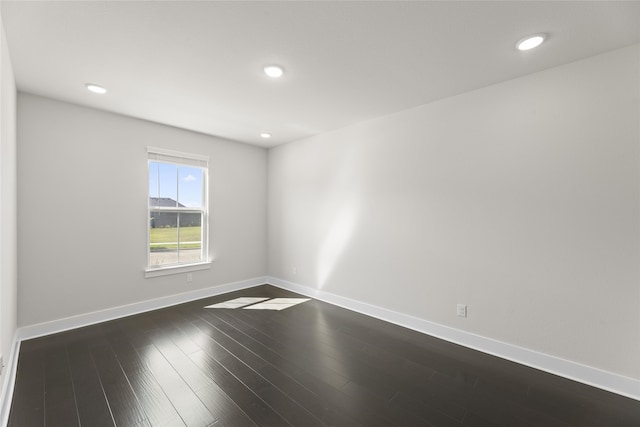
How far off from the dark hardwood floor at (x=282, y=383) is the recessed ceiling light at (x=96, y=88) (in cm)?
249

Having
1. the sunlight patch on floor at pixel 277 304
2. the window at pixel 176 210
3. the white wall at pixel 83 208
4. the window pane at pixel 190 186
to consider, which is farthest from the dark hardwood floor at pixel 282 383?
the window pane at pixel 190 186

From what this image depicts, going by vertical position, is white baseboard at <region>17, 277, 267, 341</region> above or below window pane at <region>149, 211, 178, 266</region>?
below

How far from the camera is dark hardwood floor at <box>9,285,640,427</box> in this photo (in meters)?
1.71

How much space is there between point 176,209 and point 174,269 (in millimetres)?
859

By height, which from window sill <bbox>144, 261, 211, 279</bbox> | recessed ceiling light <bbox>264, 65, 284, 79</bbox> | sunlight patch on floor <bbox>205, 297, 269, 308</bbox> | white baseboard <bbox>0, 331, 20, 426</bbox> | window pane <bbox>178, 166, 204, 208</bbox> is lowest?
sunlight patch on floor <bbox>205, 297, 269, 308</bbox>

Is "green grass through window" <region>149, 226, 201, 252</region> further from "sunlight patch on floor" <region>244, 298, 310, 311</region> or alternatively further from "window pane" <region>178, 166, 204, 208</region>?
"sunlight patch on floor" <region>244, 298, 310, 311</region>

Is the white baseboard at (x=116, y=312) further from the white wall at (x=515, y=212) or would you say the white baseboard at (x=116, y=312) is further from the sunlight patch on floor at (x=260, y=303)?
the white wall at (x=515, y=212)

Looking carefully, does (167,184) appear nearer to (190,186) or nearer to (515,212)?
(190,186)

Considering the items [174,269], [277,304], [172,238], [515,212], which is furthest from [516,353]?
[172,238]

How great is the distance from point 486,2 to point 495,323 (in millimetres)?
2522

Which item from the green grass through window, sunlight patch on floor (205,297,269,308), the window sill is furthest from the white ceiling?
sunlight patch on floor (205,297,269,308)

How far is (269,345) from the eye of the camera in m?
2.64

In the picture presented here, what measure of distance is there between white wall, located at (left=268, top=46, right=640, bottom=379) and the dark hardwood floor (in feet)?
Result: 1.37

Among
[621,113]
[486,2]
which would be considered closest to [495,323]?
[621,113]
